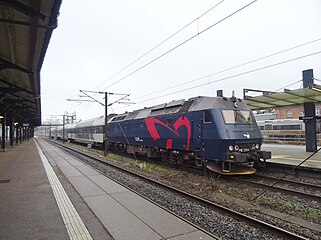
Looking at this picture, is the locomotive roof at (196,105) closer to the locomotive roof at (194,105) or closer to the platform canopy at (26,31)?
the locomotive roof at (194,105)

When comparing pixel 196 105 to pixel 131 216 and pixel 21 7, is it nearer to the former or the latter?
pixel 131 216

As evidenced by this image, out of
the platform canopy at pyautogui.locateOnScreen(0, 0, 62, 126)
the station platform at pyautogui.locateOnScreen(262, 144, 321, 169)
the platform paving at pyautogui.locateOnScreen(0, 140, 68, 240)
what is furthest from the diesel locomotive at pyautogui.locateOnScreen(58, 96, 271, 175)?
the platform canopy at pyautogui.locateOnScreen(0, 0, 62, 126)

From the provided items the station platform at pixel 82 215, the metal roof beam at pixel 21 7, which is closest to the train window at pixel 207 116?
the station platform at pixel 82 215

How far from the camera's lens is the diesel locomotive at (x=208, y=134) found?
983 centimetres

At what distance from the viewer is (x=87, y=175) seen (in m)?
10.2

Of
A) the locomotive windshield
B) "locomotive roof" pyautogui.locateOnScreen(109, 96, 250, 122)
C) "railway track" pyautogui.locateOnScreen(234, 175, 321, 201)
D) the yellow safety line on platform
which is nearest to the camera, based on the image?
the yellow safety line on platform

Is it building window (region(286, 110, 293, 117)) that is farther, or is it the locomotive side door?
building window (region(286, 110, 293, 117))

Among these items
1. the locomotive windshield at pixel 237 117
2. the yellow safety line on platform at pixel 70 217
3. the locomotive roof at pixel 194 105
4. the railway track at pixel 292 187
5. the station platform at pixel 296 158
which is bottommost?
the railway track at pixel 292 187

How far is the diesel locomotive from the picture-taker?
9.83m

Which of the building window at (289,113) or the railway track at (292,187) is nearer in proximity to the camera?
the railway track at (292,187)

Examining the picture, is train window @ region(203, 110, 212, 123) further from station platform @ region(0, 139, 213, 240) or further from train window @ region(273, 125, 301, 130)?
train window @ region(273, 125, 301, 130)

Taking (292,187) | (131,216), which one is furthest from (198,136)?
(131,216)

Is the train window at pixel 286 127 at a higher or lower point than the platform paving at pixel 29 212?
higher

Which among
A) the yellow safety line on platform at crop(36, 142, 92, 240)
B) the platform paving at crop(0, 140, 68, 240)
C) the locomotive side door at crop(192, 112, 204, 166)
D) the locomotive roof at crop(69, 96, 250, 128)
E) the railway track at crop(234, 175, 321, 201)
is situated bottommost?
the railway track at crop(234, 175, 321, 201)
